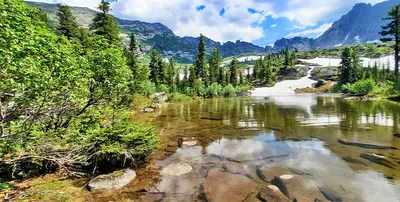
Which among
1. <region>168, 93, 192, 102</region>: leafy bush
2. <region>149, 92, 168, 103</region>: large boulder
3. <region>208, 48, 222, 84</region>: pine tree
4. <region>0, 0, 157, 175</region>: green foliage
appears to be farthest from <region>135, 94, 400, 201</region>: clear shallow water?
<region>208, 48, 222, 84</region>: pine tree

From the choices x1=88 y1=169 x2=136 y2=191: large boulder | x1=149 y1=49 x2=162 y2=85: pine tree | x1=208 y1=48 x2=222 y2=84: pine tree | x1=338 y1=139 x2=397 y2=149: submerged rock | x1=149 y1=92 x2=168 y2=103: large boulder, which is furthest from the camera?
x1=208 y1=48 x2=222 y2=84: pine tree

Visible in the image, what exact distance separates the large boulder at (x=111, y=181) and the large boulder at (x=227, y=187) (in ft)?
12.1

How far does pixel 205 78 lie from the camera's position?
98750 millimetres

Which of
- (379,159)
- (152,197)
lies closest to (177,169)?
(152,197)

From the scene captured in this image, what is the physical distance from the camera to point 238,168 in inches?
454

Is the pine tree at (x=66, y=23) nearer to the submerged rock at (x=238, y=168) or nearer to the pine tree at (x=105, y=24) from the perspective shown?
the pine tree at (x=105, y=24)

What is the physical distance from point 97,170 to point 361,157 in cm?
1464

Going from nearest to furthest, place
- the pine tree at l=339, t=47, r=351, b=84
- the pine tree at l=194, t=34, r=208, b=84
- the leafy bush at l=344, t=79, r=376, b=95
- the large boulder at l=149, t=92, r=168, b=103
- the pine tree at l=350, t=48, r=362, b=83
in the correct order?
the large boulder at l=149, t=92, r=168, b=103
the leafy bush at l=344, t=79, r=376, b=95
the pine tree at l=339, t=47, r=351, b=84
the pine tree at l=350, t=48, r=362, b=83
the pine tree at l=194, t=34, r=208, b=84

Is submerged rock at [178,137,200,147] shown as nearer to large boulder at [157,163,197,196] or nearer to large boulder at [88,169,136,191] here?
large boulder at [157,163,197,196]

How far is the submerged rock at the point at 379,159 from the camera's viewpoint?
1091 centimetres

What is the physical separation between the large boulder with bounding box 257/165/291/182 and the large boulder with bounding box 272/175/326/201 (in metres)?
0.36

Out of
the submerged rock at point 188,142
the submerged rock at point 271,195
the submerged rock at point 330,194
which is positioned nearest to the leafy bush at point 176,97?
the submerged rock at point 188,142

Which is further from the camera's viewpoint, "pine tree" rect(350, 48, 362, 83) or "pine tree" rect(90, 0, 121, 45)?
"pine tree" rect(350, 48, 362, 83)

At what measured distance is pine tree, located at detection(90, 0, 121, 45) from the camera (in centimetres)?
3575
